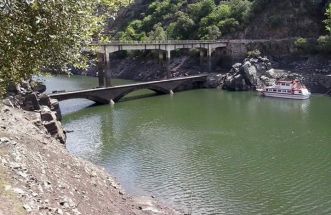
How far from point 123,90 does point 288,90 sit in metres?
32.1

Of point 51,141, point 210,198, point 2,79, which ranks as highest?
point 2,79

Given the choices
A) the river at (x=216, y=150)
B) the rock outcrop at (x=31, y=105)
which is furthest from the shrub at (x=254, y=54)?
the rock outcrop at (x=31, y=105)

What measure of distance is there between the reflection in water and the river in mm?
86

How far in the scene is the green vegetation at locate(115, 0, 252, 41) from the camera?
12900cm

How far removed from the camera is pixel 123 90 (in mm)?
91688

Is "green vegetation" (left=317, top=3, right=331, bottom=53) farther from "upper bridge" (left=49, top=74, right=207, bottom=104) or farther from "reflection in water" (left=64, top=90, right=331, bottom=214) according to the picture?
"upper bridge" (left=49, top=74, right=207, bottom=104)

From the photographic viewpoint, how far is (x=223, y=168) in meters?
45.2

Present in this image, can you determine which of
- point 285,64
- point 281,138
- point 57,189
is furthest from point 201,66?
point 57,189

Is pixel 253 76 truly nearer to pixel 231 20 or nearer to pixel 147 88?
pixel 147 88

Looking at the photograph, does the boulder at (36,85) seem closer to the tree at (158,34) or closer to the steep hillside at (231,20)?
the tree at (158,34)

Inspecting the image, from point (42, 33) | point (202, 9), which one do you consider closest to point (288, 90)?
point (202, 9)

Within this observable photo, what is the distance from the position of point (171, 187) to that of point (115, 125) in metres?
30.6

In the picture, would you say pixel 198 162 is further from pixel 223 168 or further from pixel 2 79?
pixel 2 79

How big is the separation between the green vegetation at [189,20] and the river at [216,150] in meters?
44.1
